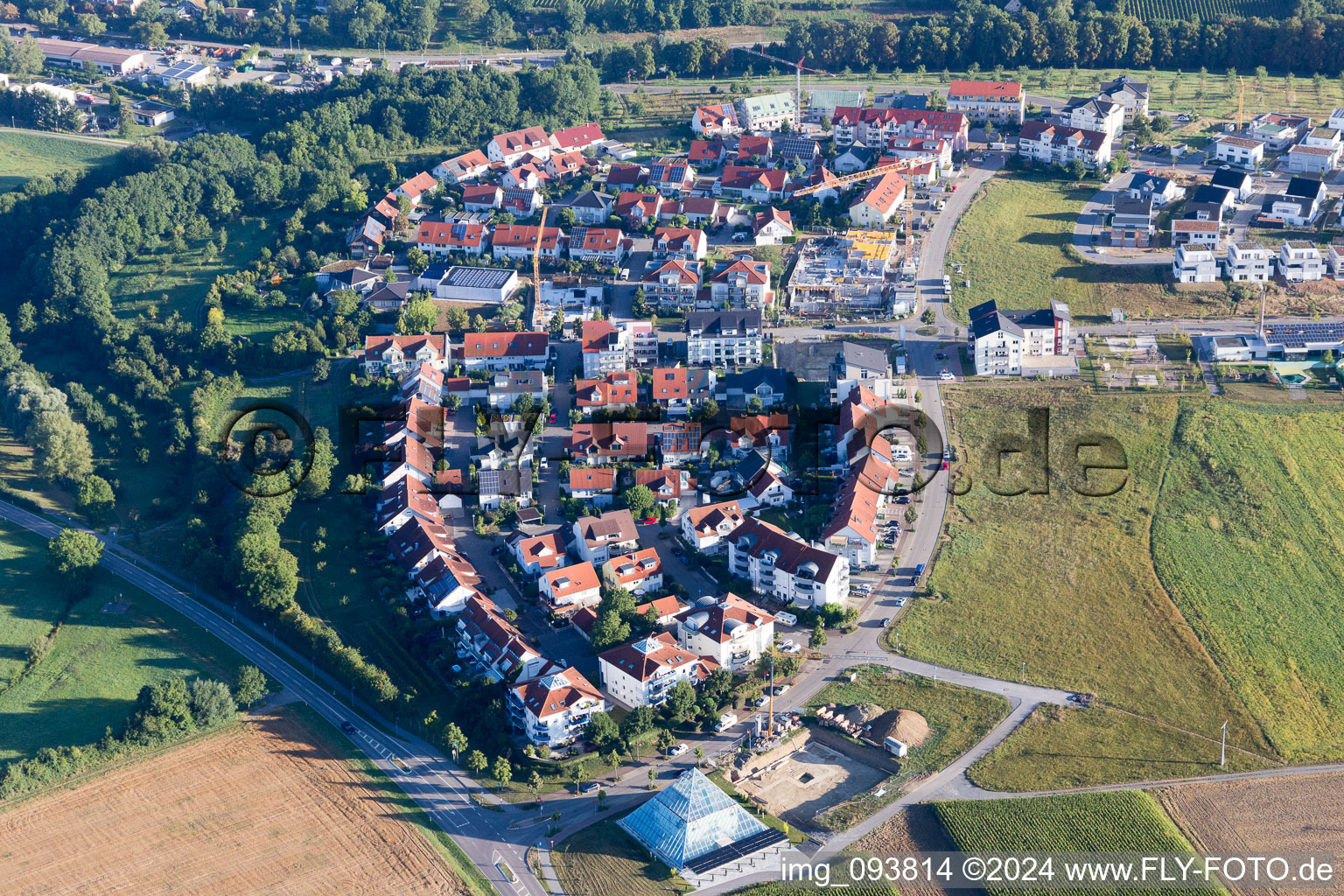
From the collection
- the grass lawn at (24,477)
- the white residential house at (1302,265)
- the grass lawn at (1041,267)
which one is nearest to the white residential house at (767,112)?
the grass lawn at (1041,267)

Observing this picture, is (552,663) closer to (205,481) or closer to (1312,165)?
(205,481)

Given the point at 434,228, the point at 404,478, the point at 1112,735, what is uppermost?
the point at 434,228

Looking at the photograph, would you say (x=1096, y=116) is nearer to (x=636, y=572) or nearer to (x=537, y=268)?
(x=537, y=268)

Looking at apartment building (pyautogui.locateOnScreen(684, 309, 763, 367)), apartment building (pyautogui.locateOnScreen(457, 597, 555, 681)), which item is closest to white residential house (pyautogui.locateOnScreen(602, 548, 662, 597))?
apartment building (pyautogui.locateOnScreen(457, 597, 555, 681))


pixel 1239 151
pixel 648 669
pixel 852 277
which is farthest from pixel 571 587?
pixel 1239 151

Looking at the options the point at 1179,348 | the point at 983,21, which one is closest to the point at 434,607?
the point at 1179,348

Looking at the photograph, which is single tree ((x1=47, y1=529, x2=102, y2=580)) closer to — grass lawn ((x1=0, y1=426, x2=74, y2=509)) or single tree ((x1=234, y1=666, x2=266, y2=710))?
grass lawn ((x1=0, y1=426, x2=74, y2=509))
